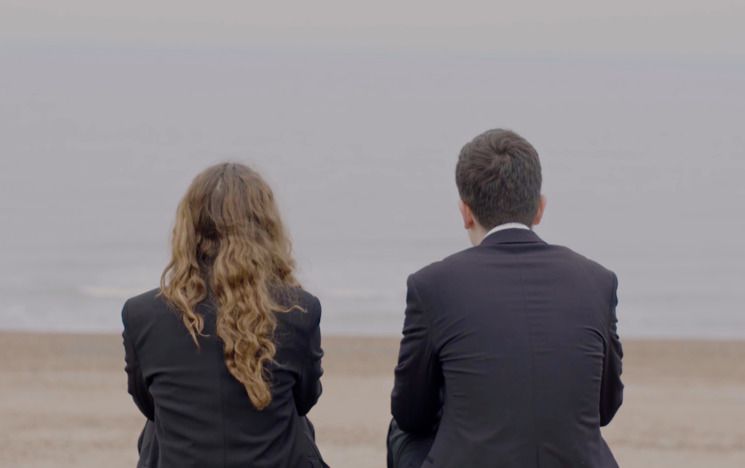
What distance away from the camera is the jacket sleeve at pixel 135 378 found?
4230 millimetres

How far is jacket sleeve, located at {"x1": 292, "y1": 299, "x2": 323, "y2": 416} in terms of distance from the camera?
4.22 m

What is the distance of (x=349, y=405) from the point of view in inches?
494

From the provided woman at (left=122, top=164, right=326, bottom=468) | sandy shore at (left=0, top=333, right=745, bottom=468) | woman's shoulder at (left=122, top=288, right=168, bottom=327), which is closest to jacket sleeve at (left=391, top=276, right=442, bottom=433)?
woman at (left=122, top=164, right=326, bottom=468)

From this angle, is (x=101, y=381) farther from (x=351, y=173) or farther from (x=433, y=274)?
(x=351, y=173)

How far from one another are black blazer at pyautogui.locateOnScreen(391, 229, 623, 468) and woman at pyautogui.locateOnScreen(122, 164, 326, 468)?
0.39m

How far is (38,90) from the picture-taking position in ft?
324

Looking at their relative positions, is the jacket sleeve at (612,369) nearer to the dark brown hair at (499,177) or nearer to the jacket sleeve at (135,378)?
the dark brown hair at (499,177)

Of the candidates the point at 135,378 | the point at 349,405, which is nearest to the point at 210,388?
the point at 135,378

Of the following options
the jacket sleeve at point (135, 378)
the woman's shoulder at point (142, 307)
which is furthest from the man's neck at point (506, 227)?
the jacket sleeve at point (135, 378)

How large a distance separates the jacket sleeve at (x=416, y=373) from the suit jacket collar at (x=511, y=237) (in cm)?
25

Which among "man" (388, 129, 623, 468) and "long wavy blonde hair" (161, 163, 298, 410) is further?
"long wavy blonde hair" (161, 163, 298, 410)

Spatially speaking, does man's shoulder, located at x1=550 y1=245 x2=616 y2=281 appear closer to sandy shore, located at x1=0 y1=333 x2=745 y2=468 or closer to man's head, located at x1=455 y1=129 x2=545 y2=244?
man's head, located at x1=455 y1=129 x2=545 y2=244

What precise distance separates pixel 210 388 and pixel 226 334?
17 centimetres

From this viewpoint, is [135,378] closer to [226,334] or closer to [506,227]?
[226,334]
